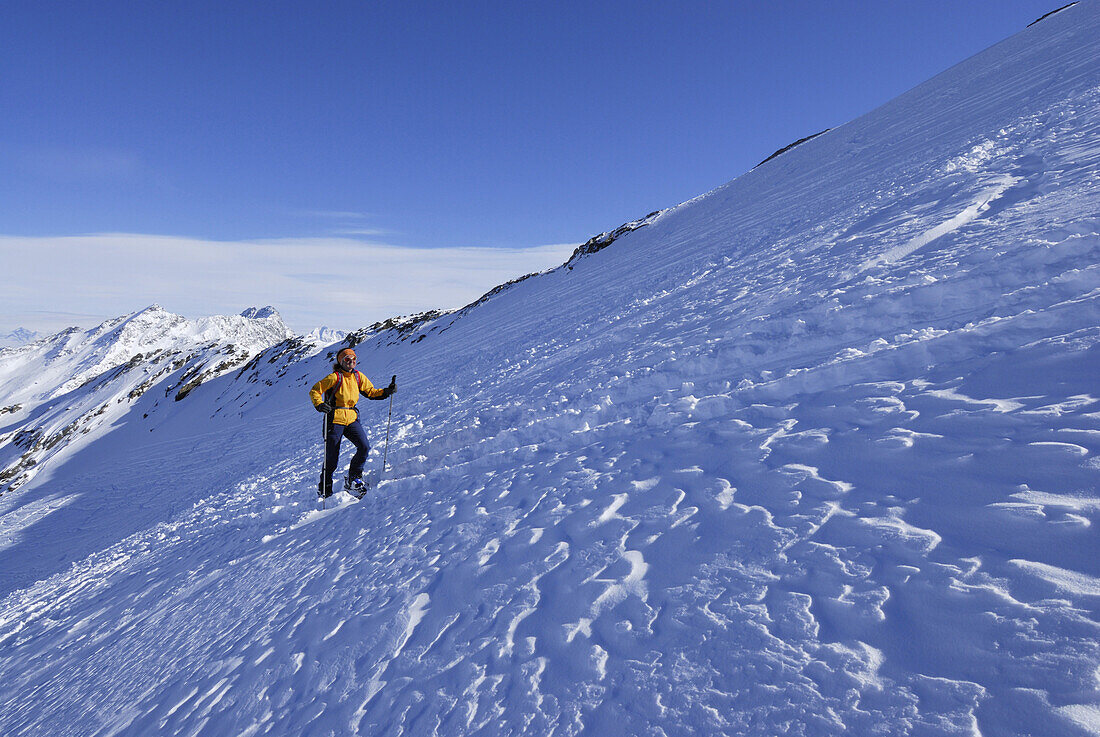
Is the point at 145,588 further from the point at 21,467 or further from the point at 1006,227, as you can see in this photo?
the point at 21,467

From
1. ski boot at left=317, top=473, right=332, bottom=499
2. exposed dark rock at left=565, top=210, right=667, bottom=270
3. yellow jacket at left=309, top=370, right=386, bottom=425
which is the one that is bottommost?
ski boot at left=317, top=473, right=332, bottom=499

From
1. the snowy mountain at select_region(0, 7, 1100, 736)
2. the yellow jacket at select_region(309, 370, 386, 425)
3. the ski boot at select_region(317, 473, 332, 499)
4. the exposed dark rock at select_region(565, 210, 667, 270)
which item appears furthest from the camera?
the exposed dark rock at select_region(565, 210, 667, 270)

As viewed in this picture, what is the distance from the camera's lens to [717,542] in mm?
3674

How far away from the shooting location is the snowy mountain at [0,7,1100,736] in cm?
257

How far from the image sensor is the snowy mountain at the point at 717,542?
257 cm

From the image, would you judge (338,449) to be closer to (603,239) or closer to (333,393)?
(333,393)

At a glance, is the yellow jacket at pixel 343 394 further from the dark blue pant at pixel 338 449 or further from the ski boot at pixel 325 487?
the ski boot at pixel 325 487

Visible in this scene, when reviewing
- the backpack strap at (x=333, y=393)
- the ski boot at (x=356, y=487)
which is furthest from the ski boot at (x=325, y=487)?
the backpack strap at (x=333, y=393)

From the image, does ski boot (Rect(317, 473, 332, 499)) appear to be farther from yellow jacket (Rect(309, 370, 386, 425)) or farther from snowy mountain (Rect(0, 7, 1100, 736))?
yellow jacket (Rect(309, 370, 386, 425))

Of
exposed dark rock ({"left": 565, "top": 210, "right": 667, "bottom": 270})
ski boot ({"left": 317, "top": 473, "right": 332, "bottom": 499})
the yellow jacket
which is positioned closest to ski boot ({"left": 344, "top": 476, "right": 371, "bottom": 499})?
ski boot ({"left": 317, "top": 473, "right": 332, "bottom": 499})

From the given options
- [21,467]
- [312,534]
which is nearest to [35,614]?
[312,534]

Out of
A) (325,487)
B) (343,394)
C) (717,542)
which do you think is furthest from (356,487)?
(717,542)

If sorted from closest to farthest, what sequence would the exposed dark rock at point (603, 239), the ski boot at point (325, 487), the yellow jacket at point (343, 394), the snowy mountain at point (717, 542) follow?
the snowy mountain at point (717, 542) → the yellow jacket at point (343, 394) → the ski boot at point (325, 487) → the exposed dark rock at point (603, 239)

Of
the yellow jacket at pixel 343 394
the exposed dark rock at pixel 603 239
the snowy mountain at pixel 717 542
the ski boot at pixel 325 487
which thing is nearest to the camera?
the snowy mountain at pixel 717 542
